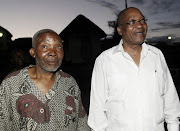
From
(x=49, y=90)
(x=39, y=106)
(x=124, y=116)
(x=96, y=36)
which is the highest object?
(x=96, y=36)

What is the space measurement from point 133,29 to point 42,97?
4.34 ft

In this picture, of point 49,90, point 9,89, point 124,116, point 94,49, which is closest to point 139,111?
point 124,116

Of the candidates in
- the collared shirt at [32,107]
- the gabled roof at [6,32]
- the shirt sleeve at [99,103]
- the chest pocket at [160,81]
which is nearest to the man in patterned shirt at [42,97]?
the collared shirt at [32,107]

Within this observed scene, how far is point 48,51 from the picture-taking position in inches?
74.2

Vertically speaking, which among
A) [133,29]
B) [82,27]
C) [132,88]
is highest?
[82,27]

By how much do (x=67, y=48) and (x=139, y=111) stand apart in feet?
62.5

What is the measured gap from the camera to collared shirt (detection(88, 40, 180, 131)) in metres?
1.95

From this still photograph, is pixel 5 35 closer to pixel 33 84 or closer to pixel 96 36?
pixel 96 36

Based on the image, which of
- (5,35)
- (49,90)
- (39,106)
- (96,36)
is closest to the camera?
(39,106)

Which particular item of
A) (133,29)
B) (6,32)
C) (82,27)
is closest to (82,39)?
(82,27)

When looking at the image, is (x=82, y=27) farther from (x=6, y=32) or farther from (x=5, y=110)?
(x=5, y=110)

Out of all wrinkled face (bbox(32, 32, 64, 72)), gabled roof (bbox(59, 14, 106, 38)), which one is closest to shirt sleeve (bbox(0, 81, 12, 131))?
wrinkled face (bbox(32, 32, 64, 72))

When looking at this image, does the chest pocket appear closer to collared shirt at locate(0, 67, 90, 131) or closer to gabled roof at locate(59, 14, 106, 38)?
collared shirt at locate(0, 67, 90, 131)

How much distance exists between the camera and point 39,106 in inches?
71.7
